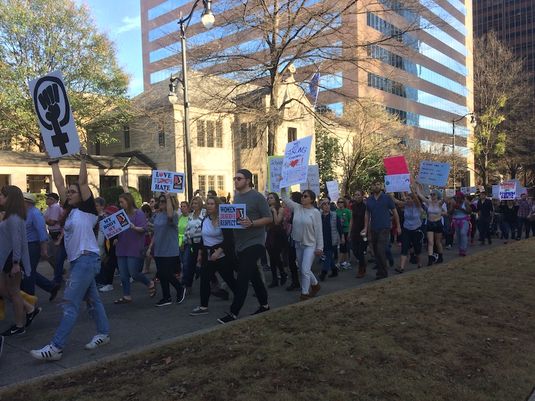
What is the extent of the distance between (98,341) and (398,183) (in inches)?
312

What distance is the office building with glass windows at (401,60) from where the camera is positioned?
18047 mm

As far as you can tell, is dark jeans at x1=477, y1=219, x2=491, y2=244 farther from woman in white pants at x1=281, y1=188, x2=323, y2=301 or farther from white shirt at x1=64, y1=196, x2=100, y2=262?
white shirt at x1=64, y1=196, x2=100, y2=262

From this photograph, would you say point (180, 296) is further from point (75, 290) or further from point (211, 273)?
point (75, 290)

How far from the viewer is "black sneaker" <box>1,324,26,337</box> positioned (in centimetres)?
581

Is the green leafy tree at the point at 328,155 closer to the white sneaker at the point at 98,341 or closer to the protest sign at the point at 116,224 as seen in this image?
the protest sign at the point at 116,224

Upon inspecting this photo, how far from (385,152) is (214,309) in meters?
30.8

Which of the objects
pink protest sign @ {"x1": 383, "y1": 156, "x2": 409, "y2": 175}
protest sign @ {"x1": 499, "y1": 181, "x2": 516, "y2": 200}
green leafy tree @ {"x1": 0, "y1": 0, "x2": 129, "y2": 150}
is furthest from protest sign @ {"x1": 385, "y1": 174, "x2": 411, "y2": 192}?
green leafy tree @ {"x1": 0, "y1": 0, "x2": 129, "y2": 150}

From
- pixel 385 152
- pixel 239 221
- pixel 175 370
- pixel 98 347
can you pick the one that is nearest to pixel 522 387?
pixel 175 370

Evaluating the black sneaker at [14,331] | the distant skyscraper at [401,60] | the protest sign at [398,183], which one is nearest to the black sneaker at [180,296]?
the black sneaker at [14,331]

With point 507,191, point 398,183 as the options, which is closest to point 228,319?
point 398,183

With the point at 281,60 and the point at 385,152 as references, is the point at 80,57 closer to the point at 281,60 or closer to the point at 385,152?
the point at 281,60

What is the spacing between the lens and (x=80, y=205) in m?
4.98

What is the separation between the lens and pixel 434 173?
40.7 feet

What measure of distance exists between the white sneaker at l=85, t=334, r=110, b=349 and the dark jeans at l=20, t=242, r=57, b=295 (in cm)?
178
